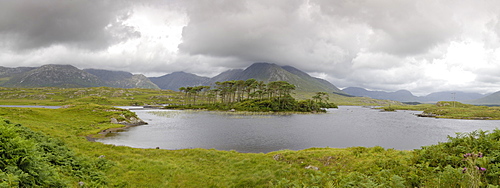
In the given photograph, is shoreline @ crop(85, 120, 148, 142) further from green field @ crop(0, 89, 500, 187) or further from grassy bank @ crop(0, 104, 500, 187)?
green field @ crop(0, 89, 500, 187)

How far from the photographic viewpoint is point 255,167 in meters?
22.9

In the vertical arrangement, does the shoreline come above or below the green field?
below

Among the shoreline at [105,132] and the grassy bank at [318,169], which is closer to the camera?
the grassy bank at [318,169]

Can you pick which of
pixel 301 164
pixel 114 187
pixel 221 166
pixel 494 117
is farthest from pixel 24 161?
pixel 494 117

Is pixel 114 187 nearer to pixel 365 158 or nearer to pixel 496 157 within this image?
pixel 365 158

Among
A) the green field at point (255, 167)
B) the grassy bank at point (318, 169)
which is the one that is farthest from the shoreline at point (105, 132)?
the green field at point (255, 167)

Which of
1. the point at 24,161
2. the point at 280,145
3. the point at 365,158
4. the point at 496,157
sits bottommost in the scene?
the point at 280,145

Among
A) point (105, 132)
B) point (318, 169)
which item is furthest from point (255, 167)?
point (105, 132)

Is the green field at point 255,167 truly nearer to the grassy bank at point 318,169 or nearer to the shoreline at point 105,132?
the grassy bank at point 318,169

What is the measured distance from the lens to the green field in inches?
400

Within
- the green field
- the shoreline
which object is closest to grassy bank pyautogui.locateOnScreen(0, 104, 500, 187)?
the green field

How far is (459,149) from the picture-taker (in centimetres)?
1305

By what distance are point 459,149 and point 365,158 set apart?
25.1 feet

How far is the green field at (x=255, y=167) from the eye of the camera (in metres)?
10.2
